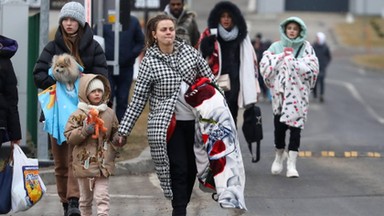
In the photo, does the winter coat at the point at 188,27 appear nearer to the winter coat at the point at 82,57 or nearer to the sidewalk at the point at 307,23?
the winter coat at the point at 82,57

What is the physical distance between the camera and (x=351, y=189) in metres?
12.1

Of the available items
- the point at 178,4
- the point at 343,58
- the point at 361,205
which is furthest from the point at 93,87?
the point at 343,58

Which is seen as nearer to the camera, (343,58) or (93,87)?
(93,87)

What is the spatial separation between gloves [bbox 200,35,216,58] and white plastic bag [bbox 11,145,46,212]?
3.34 meters

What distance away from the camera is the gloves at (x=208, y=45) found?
12477 millimetres

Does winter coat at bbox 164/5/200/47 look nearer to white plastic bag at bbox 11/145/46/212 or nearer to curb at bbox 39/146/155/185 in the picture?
curb at bbox 39/146/155/185

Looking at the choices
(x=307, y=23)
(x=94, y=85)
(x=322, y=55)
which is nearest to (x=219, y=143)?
(x=94, y=85)

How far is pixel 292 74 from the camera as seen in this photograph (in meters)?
12.8

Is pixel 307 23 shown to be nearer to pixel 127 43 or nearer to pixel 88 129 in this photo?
pixel 127 43

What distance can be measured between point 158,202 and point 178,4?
4.00 metres

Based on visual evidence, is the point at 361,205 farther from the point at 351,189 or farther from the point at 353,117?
the point at 353,117

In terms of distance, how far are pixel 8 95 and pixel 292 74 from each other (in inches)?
162

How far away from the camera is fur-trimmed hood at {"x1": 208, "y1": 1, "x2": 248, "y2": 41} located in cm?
1253

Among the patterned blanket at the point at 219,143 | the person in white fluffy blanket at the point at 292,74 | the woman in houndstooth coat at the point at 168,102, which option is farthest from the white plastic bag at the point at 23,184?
the person in white fluffy blanket at the point at 292,74
